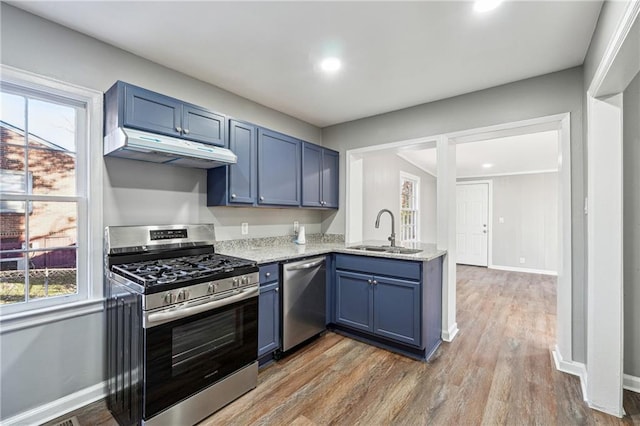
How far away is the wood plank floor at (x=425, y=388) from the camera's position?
1837mm

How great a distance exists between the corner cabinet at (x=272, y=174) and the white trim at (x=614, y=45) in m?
2.48

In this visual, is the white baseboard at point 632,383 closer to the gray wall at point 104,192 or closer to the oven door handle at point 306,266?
the oven door handle at point 306,266

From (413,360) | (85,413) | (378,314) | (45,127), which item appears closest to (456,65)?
(378,314)

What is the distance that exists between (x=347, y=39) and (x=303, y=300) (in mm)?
2207

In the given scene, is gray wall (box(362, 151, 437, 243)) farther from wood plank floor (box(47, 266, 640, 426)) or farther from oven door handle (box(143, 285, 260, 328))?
oven door handle (box(143, 285, 260, 328))

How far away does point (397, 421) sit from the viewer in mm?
1813

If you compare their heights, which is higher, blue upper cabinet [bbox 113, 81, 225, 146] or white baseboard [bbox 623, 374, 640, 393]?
blue upper cabinet [bbox 113, 81, 225, 146]

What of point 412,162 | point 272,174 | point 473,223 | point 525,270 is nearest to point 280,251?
point 272,174

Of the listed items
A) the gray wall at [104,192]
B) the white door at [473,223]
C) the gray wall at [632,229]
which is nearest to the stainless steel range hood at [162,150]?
the gray wall at [104,192]

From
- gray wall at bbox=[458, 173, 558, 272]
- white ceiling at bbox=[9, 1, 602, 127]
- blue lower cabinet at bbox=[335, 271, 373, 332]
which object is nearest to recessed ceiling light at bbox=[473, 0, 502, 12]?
white ceiling at bbox=[9, 1, 602, 127]

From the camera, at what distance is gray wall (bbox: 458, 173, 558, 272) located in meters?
6.37

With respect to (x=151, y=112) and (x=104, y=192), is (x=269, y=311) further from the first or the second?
(x=151, y=112)

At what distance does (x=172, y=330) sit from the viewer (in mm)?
1670

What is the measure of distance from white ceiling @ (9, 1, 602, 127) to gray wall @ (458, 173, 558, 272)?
200 inches
